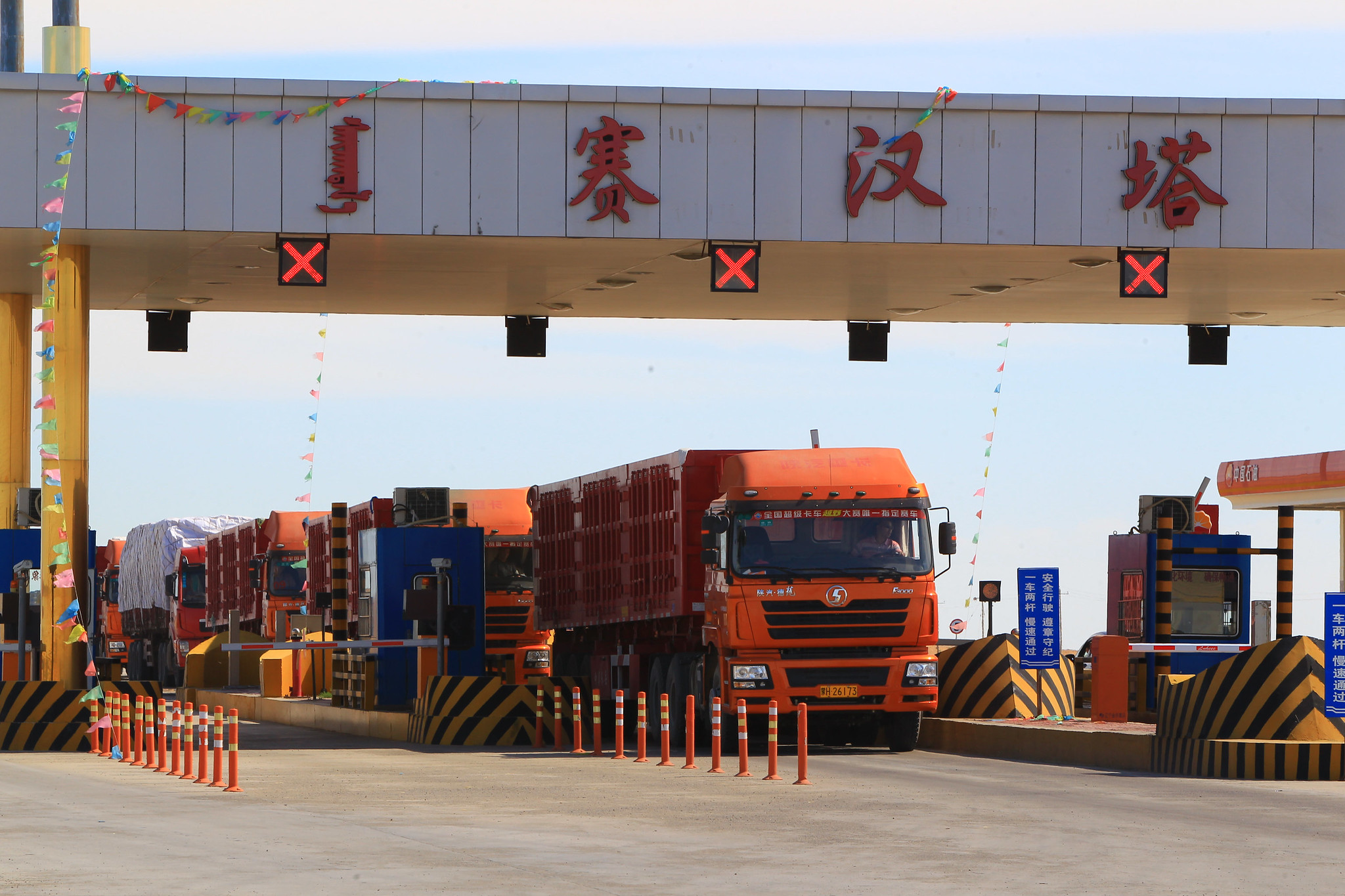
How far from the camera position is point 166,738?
20.0m

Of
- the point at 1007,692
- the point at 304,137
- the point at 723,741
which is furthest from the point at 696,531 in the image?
the point at 304,137

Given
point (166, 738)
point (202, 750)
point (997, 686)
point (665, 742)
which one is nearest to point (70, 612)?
point (166, 738)

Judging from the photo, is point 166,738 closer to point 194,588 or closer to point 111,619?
point 194,588

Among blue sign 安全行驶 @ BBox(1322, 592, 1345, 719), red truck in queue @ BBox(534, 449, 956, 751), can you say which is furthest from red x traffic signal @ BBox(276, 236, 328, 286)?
blue sign 安全行驶 @ BBox(1322, 592, 1345, 719)

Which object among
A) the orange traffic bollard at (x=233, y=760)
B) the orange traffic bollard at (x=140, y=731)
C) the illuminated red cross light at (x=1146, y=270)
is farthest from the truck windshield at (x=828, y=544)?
the orange traffic bollard at (x=233, y=760)

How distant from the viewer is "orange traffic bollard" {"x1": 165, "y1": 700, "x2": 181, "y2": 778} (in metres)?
17.9

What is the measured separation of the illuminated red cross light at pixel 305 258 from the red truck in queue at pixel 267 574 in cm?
1525

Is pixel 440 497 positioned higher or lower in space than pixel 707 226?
lower

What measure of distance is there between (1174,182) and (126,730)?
11979 millimetres

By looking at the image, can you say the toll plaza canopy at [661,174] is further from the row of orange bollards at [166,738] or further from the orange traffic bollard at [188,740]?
the orange traffic bollard at [188,740]

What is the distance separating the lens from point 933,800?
15414 millimetres

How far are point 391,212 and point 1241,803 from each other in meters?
10.7

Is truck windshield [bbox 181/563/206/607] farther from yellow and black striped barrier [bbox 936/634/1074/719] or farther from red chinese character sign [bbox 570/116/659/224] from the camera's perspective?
red chinese character sign [bbox 570/116/659/224]

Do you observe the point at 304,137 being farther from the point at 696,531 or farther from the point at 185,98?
the point at 696,531
